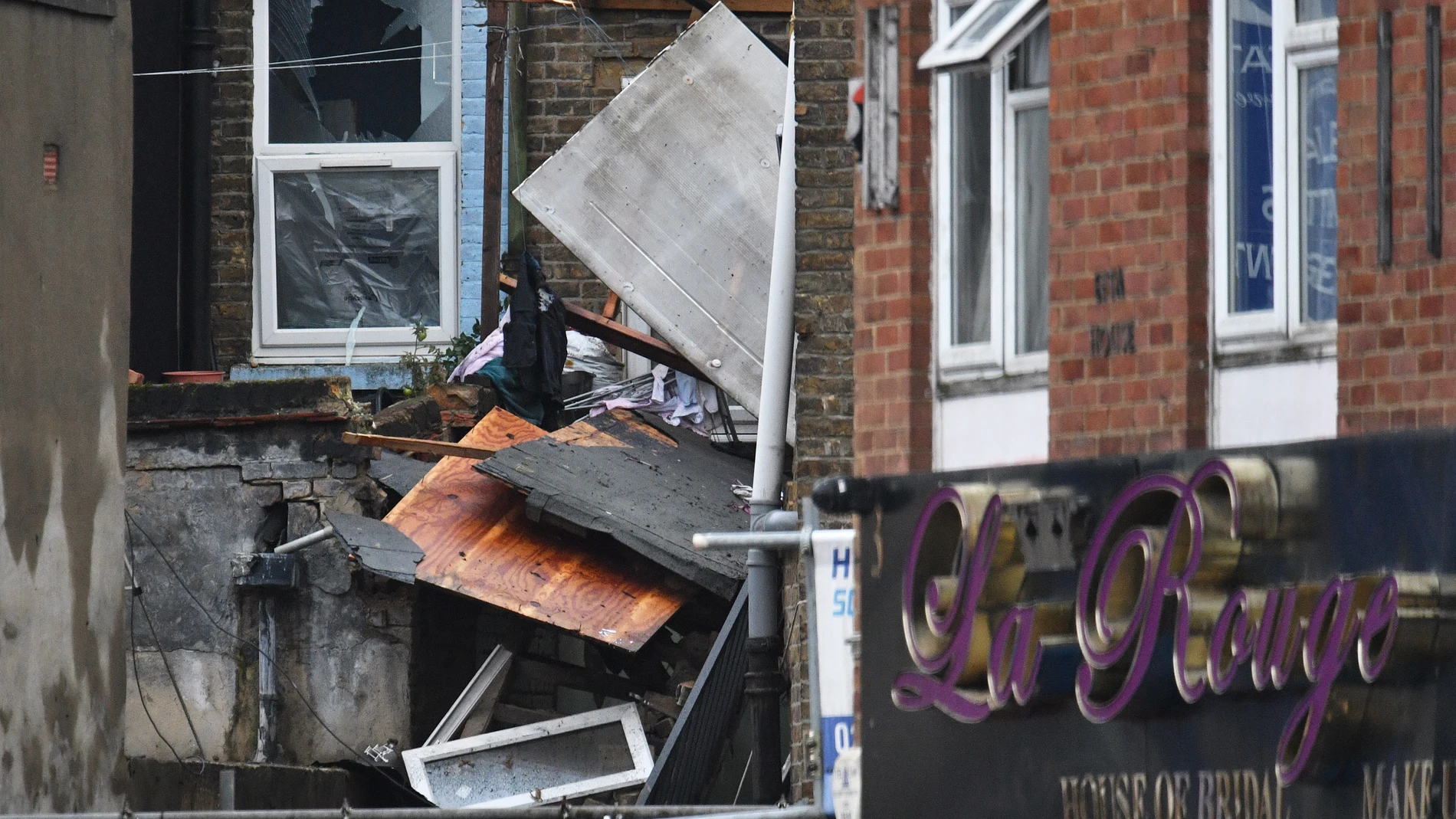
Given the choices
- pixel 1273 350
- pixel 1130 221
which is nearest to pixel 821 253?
pixel 1130 221

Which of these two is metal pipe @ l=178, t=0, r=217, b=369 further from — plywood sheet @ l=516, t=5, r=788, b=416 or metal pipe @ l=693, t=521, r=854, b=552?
metal pipe @ l=693, t=521, r=854, b=552

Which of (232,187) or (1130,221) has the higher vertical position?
(232,187)

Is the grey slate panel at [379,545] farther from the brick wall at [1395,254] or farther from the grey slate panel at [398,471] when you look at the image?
the brick wall at [1395,254]

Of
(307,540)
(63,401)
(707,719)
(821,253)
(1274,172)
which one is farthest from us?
(307,540)

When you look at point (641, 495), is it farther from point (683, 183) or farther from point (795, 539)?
point (795, 539)

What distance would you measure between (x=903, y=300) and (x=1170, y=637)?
2.25 m

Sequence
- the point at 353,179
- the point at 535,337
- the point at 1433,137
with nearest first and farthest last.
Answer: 1. the point at 1433,137
2. the point at 535,337
3. the point at 353,179

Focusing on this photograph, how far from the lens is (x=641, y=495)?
15.0 metres

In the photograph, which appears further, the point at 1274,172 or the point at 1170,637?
the point at 1274,172

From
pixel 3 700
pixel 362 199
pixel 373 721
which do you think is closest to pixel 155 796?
pixel 373 721

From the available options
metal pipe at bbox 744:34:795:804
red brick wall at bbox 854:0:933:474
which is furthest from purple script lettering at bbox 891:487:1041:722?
metal pipe at bbox 744:34:795:804

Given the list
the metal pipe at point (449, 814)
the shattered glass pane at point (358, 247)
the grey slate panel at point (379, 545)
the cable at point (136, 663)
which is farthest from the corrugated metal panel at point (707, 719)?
the shattered glass pane at point (358, 247)

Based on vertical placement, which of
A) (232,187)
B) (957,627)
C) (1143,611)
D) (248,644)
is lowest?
(248,644)

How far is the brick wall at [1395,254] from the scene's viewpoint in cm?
723
